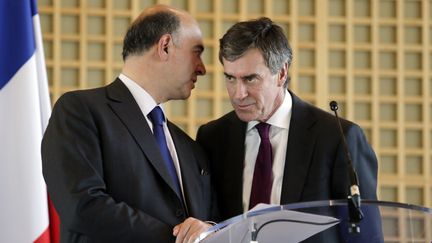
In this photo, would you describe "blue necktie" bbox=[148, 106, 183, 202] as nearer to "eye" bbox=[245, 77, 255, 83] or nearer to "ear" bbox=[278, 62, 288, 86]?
"eye" bbox=[245, 77, 255, 83]

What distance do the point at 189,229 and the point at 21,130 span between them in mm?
1285

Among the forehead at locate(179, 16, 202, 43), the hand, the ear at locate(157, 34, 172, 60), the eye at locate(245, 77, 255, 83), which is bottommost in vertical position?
the hand

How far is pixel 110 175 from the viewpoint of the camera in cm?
313

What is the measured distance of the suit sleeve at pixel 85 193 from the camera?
9.86 ft

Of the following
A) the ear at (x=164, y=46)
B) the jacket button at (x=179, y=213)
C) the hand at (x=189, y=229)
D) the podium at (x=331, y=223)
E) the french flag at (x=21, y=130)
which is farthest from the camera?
the french flag at (x=21, y=130)

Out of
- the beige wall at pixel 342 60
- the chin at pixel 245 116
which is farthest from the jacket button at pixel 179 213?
the beige wall at pixel 342 60

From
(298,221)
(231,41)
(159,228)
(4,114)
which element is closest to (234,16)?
(4,114)

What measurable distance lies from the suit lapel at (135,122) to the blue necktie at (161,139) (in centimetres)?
6

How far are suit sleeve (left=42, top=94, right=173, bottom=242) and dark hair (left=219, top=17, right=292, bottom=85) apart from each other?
55cm

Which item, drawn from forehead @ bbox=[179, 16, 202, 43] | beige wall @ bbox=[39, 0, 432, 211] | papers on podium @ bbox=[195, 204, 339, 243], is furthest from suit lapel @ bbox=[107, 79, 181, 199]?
beige wall @ bbox=[39, 0, 432, 211]

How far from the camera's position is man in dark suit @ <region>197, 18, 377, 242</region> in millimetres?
3320

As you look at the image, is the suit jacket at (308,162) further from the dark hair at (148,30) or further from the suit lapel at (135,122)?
the dark hair at (148,30)

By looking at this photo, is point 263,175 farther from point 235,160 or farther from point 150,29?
point 150,29

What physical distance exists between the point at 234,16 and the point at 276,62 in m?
2.25
